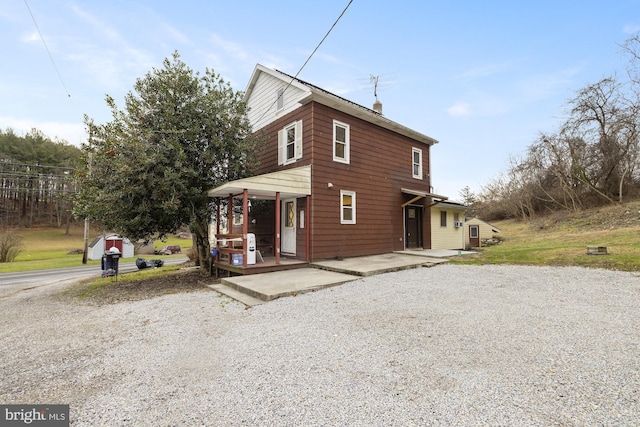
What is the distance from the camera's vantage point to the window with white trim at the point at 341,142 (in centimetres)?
1012

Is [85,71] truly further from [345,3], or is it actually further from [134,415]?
[134,415]

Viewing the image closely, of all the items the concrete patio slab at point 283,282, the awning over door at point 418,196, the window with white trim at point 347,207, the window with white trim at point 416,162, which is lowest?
the concrete patio slab at point 283,282

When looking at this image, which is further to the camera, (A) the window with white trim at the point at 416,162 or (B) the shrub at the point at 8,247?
(B) the shrub at the point at 8,247

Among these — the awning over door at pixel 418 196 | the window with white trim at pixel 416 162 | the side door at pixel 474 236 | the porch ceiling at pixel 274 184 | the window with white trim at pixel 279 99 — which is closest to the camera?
the porch ceiling at pixel 274 184

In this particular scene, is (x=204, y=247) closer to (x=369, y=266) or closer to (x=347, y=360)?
(x=369, y=266)

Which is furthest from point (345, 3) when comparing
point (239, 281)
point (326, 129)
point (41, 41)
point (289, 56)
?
point (41, 41)

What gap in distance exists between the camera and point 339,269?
26.3 ft

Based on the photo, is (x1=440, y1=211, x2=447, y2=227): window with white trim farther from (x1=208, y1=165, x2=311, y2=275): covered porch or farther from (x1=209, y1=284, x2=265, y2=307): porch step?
(x1=209, y1=284, x2=265, y2=307): porch step

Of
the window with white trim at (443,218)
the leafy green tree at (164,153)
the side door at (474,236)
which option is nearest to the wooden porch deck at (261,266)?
the leafy green tree at (164,153)

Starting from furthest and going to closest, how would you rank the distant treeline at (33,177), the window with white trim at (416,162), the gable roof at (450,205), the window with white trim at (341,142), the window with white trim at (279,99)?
the distant treeline at (33,177), the gable roof at (450,205), the window with white trim at (416,162), the window with white trim at (279,99), the window with white trim at (341,142)

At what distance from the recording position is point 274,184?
8.35 meters

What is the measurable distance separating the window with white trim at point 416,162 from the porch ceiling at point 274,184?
6162 millimetres

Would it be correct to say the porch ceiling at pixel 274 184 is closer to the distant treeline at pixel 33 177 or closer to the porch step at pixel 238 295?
the porch step at pixel 238 295

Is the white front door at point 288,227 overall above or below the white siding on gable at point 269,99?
below
